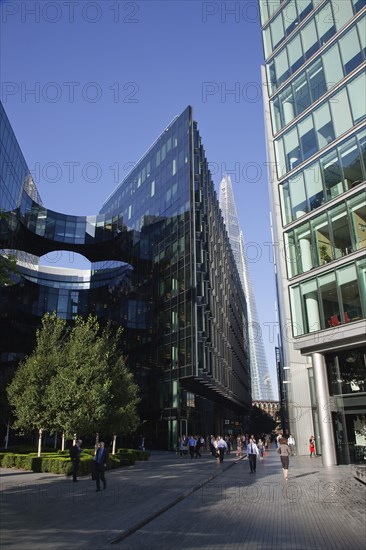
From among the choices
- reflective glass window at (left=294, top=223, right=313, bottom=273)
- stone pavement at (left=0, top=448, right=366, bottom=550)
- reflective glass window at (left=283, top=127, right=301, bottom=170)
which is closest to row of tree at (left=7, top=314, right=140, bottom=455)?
stone pavement at (left=0, top=448, right=366, bottom=550)

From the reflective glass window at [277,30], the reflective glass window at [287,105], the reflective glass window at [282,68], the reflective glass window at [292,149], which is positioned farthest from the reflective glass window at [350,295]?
the reflective glass window at [277,30]

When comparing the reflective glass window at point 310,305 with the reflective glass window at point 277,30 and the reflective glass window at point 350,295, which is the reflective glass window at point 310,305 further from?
the reflective glass window at point 277,30

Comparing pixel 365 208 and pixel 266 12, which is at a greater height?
pixel 266 12

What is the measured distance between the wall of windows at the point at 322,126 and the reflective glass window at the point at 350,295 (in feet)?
27.6

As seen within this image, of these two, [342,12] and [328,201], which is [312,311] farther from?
[342,12]

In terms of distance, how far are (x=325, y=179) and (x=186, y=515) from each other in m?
21.4

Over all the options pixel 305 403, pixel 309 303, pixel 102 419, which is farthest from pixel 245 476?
pixel 305 403

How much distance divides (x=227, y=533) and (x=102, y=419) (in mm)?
17643

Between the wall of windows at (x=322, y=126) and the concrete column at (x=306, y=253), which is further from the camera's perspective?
the concrete column at (x=306, y=253)

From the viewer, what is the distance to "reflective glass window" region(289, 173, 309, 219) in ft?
91.5

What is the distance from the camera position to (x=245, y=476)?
2023 cm

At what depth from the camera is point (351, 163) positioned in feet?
81.3

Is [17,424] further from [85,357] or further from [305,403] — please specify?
[305,403]

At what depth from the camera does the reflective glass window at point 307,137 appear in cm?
2792
